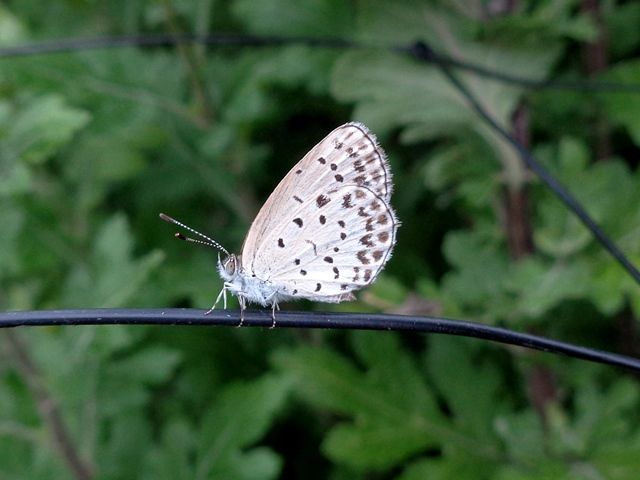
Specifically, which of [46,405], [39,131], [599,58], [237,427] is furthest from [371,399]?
[599,58]

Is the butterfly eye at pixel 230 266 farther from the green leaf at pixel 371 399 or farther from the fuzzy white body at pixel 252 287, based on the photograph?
the green leaf at pixel 371 399

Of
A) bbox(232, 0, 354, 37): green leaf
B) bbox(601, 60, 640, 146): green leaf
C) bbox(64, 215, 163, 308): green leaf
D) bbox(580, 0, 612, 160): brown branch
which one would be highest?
bbox(232, 0, 354, 37): green leaf

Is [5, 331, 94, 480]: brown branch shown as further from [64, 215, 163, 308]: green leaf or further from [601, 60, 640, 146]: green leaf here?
[601, 60, 640, 146]: green leaf

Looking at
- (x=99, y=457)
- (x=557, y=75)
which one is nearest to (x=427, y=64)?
(x=557, y=75)

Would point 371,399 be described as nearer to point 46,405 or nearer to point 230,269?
point 230,269

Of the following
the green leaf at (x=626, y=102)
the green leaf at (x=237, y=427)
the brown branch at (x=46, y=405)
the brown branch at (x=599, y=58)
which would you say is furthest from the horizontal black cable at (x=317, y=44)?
the green leaf at (x=237, y=427)

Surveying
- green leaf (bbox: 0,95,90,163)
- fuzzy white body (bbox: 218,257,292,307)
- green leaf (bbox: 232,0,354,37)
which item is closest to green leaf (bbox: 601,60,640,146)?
green leaf (bbox: 232,0,354,37)
